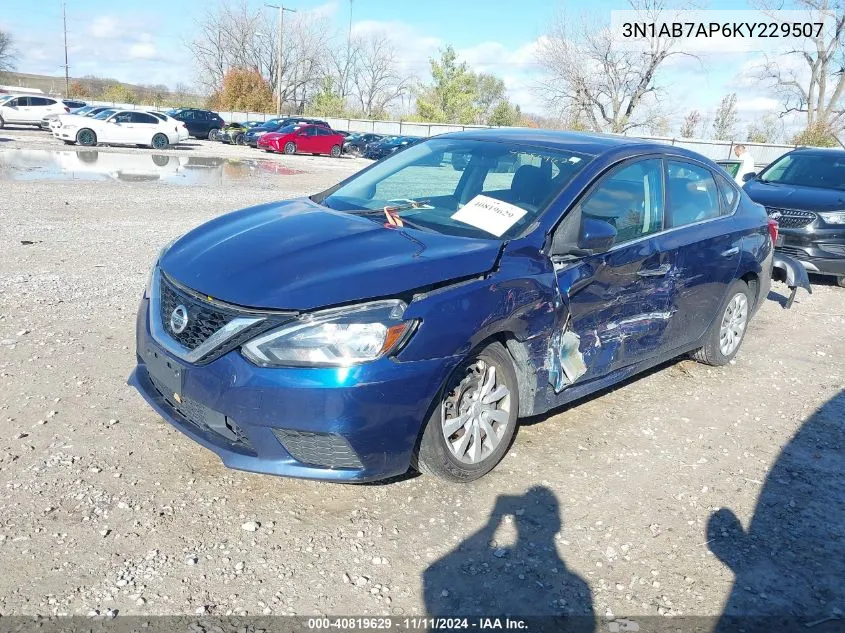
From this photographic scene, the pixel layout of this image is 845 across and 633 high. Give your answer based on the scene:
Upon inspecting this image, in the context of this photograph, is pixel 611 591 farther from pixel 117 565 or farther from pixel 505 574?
pixel 117 565

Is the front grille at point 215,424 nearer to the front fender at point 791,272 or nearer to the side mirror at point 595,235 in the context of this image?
the side mirror at point 595,235

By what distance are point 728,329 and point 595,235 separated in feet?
8.14

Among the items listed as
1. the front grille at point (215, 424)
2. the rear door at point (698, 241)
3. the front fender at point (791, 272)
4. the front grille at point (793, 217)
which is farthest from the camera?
the front grille at point (793, 217)

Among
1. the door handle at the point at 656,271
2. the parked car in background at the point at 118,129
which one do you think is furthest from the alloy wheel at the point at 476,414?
the parked car in background at the point at 118,129

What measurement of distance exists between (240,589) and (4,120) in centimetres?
3887

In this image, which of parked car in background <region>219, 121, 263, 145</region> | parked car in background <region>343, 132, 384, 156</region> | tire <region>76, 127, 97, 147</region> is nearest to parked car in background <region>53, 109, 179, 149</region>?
tire <region>76, 127, 97, 147</region>

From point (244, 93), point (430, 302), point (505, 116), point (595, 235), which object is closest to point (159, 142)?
point (595, 235)

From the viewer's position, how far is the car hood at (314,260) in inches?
119

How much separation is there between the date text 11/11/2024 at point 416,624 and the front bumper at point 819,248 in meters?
7.51

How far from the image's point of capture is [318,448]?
119 inches

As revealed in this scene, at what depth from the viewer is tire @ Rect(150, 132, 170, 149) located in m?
29.5

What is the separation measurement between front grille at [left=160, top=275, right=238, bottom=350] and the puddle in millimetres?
13702

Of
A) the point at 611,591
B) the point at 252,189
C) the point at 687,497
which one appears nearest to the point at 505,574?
the point at 611,591

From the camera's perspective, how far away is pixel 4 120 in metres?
34.3
